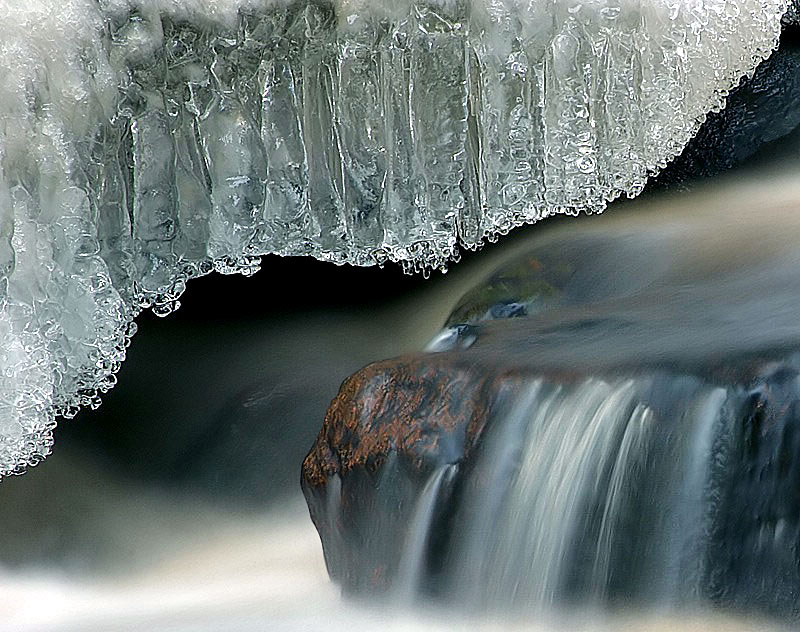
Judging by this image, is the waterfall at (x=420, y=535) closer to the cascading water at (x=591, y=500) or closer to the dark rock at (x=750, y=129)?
the cascading water at (x=591, y=500)

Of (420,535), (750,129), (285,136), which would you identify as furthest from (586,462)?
(750,129)

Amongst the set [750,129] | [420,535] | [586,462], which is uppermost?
[750,129]

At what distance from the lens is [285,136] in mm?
2564

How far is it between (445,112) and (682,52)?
1.88 feet

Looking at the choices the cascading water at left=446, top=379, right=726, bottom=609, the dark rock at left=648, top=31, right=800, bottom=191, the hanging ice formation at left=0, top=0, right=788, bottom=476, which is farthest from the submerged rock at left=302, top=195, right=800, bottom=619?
the dark rock at left=648, top=31, right=800, bottom=191

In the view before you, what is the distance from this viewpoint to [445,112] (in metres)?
2.62

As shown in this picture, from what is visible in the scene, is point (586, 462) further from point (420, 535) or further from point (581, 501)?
point (420, 535)

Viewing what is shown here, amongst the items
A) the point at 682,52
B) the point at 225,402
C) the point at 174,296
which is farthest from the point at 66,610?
the point at 682,52

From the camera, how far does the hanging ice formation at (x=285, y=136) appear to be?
2.29 metres

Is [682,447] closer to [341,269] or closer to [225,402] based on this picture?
Result: [225,402]

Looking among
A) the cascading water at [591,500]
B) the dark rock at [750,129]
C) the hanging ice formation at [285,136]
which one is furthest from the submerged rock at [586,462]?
the dark rock at [750,129]

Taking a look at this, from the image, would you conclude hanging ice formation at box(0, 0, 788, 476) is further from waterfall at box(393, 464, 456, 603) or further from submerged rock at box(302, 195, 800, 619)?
waterfall at box(393, 464, 456, 603)

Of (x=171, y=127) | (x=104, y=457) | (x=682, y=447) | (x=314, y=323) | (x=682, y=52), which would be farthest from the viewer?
(x=314, y=323)

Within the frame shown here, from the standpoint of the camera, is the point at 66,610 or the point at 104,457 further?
the point at 104,457
